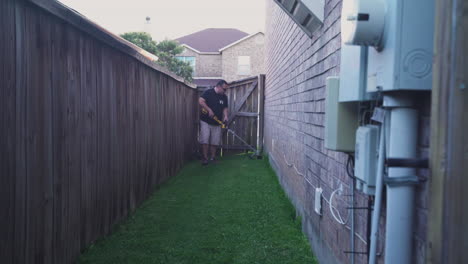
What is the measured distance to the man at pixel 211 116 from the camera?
9.11m

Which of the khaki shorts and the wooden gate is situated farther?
the wooden gate

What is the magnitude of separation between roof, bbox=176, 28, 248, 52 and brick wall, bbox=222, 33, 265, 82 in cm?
259

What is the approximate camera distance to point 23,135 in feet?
7.27

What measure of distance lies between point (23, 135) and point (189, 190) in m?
4.04

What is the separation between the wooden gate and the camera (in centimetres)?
1098

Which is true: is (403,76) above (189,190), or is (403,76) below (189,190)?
above

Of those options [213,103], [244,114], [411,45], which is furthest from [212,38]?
[411,45]

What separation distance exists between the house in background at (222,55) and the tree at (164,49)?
2.18 meters

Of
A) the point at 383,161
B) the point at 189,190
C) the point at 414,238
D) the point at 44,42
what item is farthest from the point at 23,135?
the point at 189,190

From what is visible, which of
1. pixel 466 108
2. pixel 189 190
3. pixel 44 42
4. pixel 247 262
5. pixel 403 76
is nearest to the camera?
pixel 466 108

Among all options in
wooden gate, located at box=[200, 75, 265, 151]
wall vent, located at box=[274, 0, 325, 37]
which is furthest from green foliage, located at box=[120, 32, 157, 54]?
wall vent, located at box=[274, 0, 325, 37]

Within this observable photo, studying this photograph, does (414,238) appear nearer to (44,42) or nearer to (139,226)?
(44,42)

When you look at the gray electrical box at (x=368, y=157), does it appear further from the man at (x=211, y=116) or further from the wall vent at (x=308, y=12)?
the man at (x=211, y=116)

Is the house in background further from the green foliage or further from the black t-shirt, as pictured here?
the black t-shirt
